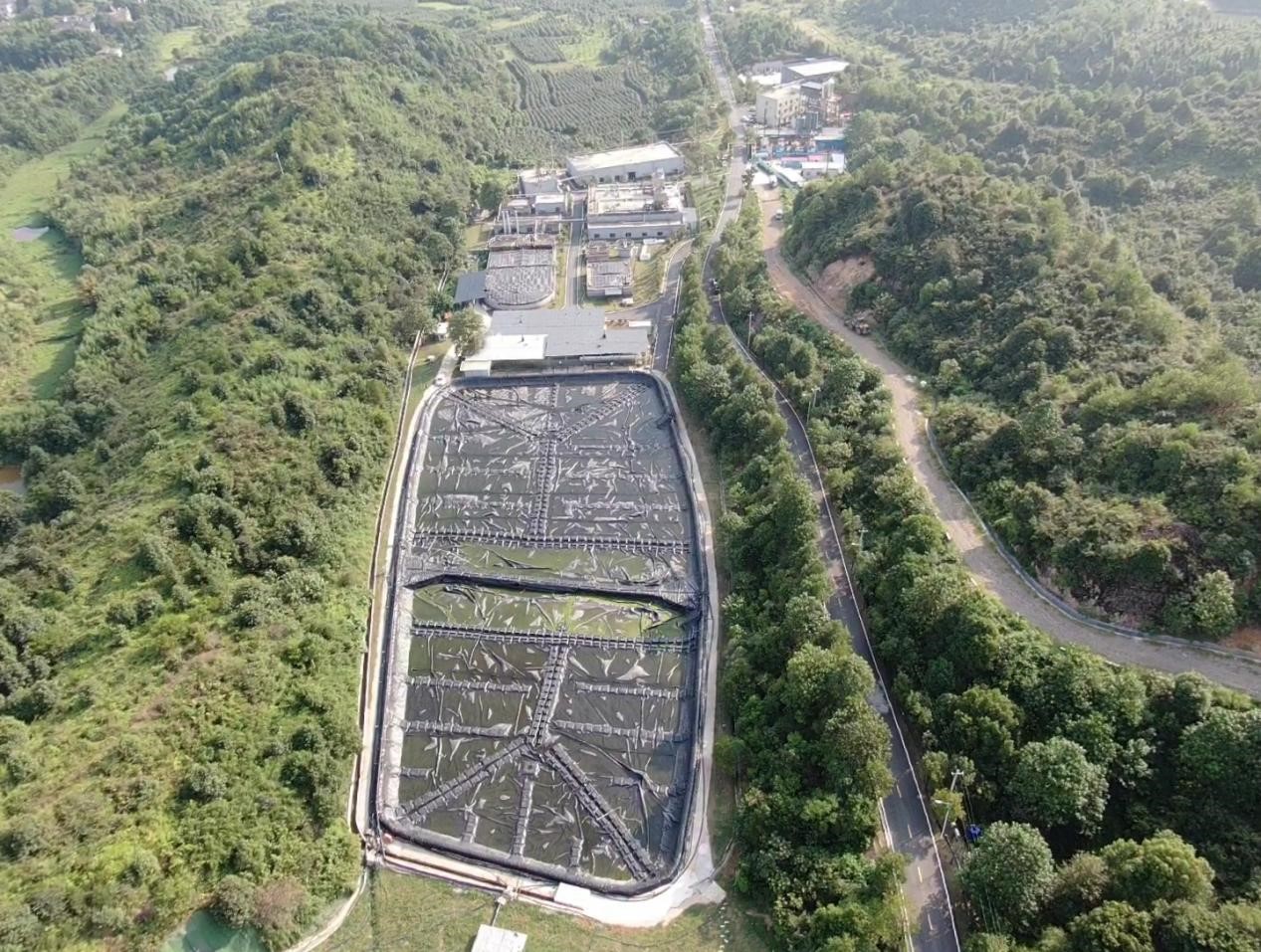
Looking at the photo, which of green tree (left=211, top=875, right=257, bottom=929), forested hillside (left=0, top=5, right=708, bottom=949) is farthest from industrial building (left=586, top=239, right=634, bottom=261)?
green tree (left=211, top=875, right=257, bottom=929)

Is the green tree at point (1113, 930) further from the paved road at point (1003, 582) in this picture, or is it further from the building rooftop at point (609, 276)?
the building rooftop at point (609, 276)

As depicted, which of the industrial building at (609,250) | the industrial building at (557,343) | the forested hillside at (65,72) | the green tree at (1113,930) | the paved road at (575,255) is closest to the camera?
the green tree at (1113,930)

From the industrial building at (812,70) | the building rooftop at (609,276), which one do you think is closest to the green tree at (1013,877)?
the building rooftop at (609,276)

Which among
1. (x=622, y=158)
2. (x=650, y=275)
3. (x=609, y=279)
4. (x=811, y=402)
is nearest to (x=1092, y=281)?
(x=811, y=402)

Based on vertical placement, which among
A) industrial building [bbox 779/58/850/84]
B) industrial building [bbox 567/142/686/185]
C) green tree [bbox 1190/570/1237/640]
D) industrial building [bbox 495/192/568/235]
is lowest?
green tree [bbox 1190/570/1237/640]

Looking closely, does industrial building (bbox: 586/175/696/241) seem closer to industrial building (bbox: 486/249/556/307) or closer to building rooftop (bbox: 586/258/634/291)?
building rooftop (bbox: 586/258/634/291)

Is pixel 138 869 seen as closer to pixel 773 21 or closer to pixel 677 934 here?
pixel 677 934
